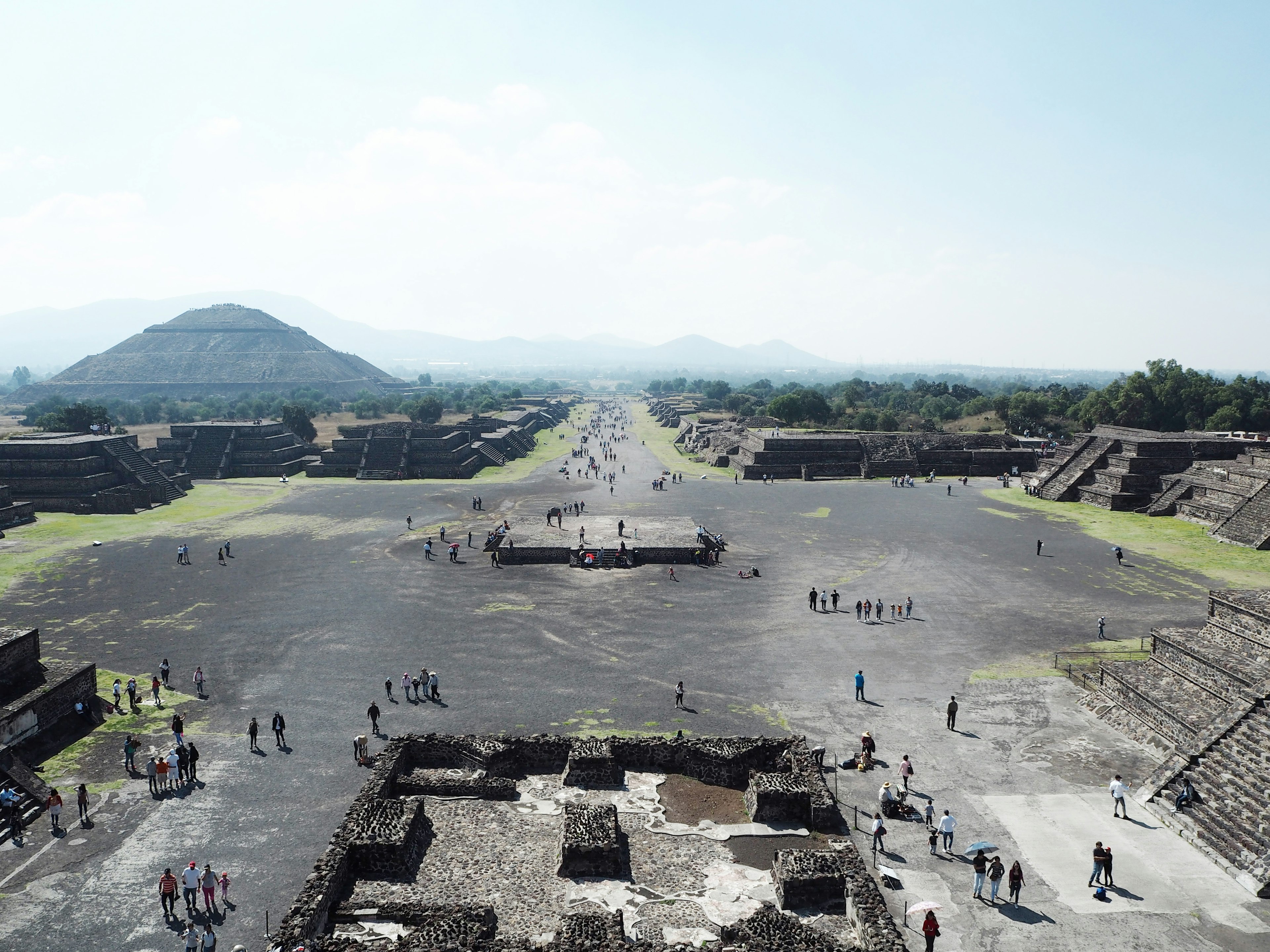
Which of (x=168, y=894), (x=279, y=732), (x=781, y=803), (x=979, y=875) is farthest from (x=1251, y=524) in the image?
(x=168, y=894)

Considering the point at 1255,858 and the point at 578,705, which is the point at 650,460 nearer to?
the point at 578,705

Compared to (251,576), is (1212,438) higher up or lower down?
higher up

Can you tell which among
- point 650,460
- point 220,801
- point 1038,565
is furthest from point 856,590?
point 650,460

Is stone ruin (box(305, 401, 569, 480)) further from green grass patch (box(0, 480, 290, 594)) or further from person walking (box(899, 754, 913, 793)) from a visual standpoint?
person walking (box(899, 754, 913, 793))

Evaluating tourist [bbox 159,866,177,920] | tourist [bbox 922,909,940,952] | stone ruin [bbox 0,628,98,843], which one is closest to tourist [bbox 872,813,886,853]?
tourist [bbox 922,909,940,952]

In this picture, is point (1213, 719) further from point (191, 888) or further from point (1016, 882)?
point (191, 888)

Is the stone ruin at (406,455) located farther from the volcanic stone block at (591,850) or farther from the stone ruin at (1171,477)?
the volcanic stone block at (591,850)

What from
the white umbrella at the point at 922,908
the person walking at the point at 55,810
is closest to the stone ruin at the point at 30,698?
the person walking at the point at 55,810
